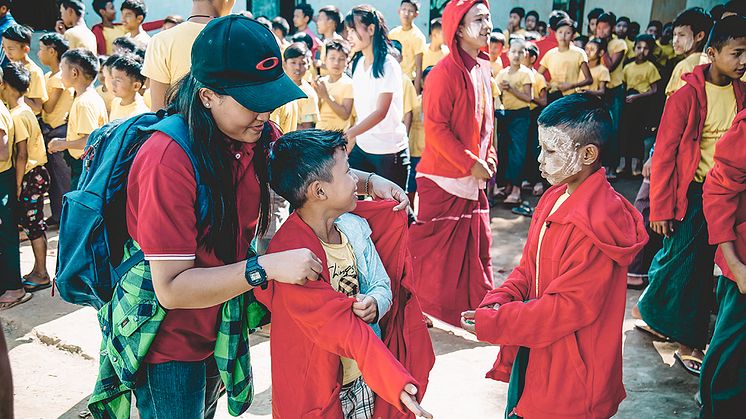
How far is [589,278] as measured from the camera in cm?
212

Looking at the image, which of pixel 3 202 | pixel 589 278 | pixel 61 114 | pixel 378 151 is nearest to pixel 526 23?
pixel 378 151

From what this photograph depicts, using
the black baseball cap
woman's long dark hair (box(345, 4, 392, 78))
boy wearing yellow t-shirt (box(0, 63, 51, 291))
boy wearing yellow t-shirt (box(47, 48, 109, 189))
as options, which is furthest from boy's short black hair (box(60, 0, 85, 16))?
the black baseball cap

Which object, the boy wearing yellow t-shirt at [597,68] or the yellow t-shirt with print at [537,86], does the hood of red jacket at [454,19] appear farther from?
the boy wearing yellow t-shirt at [597,68]

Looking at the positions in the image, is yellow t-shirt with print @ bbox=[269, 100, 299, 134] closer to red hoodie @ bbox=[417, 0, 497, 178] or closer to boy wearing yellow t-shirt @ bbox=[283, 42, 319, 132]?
boy wearing yellow t-shirt @ bbox=[283, 42, 319, 132]

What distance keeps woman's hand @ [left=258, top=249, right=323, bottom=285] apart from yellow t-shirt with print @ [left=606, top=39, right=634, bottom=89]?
8.17 metres

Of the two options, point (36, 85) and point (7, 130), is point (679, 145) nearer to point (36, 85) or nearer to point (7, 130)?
point (7, 130)

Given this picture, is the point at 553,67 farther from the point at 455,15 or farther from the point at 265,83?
the point at 265,83

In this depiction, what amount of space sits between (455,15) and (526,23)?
766 centimetres

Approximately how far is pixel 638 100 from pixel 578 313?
25.3 ft

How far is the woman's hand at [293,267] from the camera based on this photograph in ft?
5.97

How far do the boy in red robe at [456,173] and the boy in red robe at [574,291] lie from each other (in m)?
1.75

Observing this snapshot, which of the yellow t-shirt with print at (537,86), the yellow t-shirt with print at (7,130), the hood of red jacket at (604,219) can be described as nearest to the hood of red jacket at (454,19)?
the hood of red jacket at (604,219)

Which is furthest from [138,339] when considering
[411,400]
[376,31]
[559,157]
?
[376,31]

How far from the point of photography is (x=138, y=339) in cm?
200
